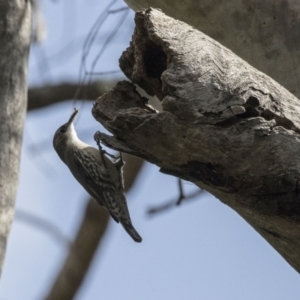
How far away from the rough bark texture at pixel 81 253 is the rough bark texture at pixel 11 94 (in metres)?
1.32

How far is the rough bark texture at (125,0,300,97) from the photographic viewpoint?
3.13 meters

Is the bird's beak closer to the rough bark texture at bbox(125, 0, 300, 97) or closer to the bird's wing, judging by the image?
the bird's wing

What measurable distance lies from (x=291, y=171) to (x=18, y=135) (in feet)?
5.43

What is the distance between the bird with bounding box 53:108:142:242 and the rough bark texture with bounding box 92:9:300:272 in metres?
2.09

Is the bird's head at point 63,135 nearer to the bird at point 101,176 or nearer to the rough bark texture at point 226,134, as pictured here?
the bird at point 101,176

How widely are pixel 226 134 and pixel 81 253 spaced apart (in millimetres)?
2577

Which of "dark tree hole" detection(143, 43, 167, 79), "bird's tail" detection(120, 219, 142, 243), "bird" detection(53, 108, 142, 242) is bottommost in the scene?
"bird's tail" detection(120, 219, 142, 243)

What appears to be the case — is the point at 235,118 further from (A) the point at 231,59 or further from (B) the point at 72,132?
(B) the point at 72,132

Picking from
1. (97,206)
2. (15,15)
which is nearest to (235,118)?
(15,15)

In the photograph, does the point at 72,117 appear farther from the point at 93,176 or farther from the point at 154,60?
the point at 154,60

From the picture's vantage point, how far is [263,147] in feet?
7.20

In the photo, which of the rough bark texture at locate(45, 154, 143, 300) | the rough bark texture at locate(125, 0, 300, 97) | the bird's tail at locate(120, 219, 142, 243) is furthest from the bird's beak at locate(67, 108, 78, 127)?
the rough bark texture at locate(125, 0, 300, 97)

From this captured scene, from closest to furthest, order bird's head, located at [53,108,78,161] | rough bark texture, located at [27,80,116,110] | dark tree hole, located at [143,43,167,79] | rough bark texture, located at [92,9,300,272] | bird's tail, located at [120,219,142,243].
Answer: rough bark texture, located at [92,9,300,272], dark tree hole, located at [143,43,167,79], bird's tail, located at [120,219,142,243], bird's head, located at [53,108,78,161], rough bark texture, located at [27,80,116,110]

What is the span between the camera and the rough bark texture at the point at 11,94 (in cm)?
325
